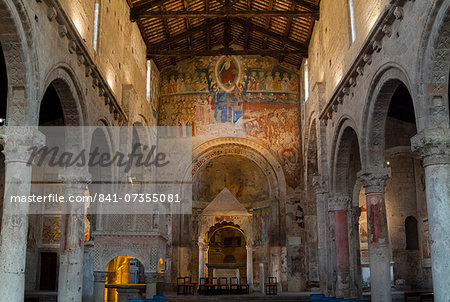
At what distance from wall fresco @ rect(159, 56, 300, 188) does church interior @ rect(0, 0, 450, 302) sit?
0.06 meters

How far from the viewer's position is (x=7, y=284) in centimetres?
841

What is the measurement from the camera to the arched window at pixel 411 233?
19.7 m

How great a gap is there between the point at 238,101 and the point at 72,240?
41.8ft

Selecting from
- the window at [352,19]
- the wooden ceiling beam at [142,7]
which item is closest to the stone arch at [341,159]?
the window at [352,19]

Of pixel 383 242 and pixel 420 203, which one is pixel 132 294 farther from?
pixel 420 203

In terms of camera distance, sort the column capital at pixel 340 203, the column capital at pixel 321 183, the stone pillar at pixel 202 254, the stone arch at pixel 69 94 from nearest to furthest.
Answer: the stone arch at pixel 69 94
the column capital at pixel 340 203
the column capital at pixel 321 183
the stone pillar at pixel 202 254

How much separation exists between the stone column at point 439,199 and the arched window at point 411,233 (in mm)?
11884

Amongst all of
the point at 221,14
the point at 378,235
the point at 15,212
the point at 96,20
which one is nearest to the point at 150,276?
the point at 15,212

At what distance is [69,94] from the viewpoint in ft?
39.2

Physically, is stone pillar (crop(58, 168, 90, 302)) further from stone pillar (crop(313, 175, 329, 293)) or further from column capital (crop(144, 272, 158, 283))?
stone pillar (crop(313, 175, 329, 293))

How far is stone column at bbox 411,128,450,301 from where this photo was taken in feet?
27.5

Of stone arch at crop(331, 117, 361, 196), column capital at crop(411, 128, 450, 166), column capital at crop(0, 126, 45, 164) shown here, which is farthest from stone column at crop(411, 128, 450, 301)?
column capital at crop(0, 126, 45, 164)

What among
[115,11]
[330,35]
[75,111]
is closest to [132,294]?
[75,111]

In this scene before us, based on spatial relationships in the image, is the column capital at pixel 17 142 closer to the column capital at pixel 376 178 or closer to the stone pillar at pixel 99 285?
the stone pillar at pixel 99 285
